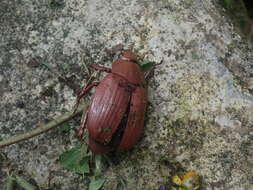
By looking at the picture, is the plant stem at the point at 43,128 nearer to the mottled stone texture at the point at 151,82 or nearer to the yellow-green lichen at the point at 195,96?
the mottled stone texture at the point at 151,82

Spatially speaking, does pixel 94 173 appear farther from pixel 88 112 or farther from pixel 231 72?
pixel 231 72

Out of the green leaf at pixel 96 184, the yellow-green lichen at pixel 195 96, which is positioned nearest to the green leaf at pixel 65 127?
the green leaf at pixel 96 184

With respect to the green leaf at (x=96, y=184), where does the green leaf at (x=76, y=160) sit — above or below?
above

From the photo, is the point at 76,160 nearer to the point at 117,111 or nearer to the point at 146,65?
the point at 117,111

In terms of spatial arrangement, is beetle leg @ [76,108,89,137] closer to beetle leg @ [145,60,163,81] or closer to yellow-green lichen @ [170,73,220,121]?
beetle leg @ [145,60,163,81]

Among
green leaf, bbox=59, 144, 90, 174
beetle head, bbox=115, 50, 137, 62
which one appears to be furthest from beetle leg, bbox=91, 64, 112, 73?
green leaf, bbox=59, 144, 90, 174

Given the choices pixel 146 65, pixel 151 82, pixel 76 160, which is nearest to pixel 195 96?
pixel 151 82
